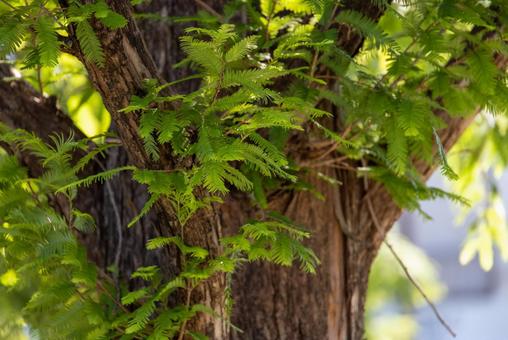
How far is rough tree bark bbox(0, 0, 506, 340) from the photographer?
1.97 meters

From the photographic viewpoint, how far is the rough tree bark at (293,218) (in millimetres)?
1971

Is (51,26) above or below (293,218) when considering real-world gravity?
below

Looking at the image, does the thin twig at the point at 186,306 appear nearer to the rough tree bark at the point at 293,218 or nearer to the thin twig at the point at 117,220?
the rough tree bark at the point at 293,218

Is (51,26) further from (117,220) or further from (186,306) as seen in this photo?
(117,220)

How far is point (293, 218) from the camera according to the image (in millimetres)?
2055

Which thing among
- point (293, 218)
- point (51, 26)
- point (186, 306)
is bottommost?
point (186, 306)

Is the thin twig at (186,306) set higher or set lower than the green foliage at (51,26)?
lower

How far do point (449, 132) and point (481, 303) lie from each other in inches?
352

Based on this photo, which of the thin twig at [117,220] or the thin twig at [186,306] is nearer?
the thin twig at [186,306]

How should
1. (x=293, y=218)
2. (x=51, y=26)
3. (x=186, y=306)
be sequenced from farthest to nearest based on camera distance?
(x=293, y=218) < (x=186, y=306) < (x=51, y=26)

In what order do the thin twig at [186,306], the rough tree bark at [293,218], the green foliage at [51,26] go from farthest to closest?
the rough tree bark at [293,218], the thin twig at [186,306], the green foliage at [51,26]

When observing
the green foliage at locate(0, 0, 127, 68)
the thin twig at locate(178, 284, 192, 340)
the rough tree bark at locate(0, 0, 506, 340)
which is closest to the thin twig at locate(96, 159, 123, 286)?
the rough tree bark at locate(0, 0, 506, 340)

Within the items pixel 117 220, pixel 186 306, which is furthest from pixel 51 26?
pixel 117 220

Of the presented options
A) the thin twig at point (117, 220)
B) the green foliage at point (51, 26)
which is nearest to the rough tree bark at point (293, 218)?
the thin twig at point (117, 220)
